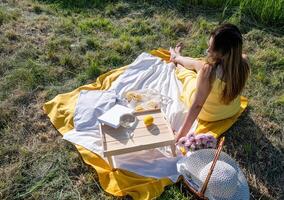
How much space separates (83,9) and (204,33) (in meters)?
1.88

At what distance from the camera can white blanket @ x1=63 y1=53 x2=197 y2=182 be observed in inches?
145

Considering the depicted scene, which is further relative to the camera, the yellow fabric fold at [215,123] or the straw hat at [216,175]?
the yellow fabric fold at [215,123]

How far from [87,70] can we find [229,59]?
198 cm

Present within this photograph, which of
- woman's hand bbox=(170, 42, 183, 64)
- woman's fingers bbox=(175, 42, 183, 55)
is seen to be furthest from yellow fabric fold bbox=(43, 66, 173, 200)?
woman's fingers bbox=(175, 42, 183, 55)

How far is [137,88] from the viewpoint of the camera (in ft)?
15.3

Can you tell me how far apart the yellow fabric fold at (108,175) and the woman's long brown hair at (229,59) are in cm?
103

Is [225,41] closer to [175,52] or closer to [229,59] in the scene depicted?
[229,59]

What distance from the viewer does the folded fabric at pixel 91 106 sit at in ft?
13.5

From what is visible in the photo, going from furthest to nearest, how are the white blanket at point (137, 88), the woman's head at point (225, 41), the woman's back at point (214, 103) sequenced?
1. the woman's back at point (214, 103)
2. the white blanket at point (137, 88)
3. the woman's head at point (225, 41)

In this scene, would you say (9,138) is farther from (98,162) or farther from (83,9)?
(83,9)

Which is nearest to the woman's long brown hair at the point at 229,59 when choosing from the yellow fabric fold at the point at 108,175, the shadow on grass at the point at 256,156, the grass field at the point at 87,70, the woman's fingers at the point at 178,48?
the shadow on grass at the point at 256,156

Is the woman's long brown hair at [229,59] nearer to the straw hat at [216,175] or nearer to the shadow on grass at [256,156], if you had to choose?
the shadow on grass at [256,156]

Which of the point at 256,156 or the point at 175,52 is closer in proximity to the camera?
the point at 256,156

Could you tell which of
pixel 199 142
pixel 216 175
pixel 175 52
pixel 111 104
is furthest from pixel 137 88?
pixel 216 175
